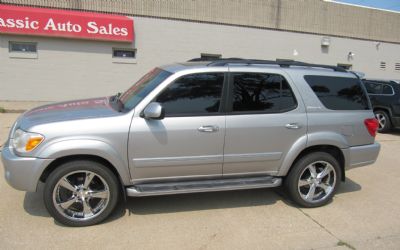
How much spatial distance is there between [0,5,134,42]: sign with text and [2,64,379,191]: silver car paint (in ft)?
30.4

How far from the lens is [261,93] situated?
4.63 metres

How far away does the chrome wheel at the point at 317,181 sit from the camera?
193 inches

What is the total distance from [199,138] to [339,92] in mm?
2170

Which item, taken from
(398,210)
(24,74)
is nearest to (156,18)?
(24,74)

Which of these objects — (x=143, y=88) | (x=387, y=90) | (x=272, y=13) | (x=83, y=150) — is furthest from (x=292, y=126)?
(x=272, y=13)

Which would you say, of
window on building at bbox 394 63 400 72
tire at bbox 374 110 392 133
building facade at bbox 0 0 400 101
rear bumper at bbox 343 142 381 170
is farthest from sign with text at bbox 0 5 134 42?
window on building at bbox 394 63 400 72

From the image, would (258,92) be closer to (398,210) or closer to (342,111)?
(342,111)

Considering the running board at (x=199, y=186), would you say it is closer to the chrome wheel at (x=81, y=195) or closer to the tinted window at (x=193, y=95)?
the chrome wheel at (x=81, y=195)

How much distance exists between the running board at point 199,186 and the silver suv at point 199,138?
1 centimetres

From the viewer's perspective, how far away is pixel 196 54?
604 inches

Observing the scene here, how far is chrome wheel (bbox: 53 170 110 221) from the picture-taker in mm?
4000

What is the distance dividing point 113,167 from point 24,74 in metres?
10.9

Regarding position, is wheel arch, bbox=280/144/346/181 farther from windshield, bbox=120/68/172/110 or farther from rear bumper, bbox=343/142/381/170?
windshield, bbox=120/68/172/110

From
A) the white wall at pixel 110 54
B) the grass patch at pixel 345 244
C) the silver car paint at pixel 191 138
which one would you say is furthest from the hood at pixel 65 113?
the white wall at pixel 110 54
